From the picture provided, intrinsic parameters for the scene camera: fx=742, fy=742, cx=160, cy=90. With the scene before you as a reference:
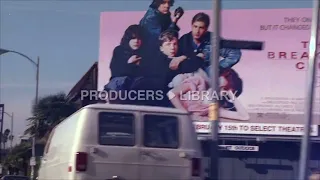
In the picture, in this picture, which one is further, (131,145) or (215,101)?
(215,101)

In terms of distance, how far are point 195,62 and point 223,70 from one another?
1667mm

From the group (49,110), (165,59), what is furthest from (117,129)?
(49,110)

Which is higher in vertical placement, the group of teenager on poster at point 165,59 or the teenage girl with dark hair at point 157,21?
the teenage girl with dark hair at point 157,21

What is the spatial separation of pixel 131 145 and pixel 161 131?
614mm

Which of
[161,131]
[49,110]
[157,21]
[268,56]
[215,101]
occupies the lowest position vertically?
[49,110]

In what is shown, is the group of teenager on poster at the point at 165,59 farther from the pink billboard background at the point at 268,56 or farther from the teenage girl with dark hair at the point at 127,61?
the pink billboard background at the point at 268,56

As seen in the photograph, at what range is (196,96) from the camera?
124 ft

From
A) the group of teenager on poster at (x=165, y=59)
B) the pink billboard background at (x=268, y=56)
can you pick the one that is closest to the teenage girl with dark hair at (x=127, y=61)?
the group of teenager on poster at (x=165, y=59)

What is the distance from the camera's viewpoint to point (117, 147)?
11.9 meters

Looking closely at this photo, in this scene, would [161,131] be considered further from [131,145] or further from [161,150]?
[131,145]

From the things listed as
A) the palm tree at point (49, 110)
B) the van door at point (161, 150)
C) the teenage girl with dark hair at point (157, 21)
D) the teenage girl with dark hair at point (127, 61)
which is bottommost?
the palm tree at point (49, 110)

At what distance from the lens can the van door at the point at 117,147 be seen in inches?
465

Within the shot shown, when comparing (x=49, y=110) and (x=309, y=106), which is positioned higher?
(x=309, y=106)

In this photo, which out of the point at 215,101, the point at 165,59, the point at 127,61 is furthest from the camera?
the point at 165,59
